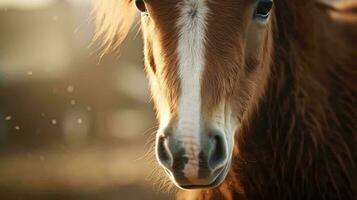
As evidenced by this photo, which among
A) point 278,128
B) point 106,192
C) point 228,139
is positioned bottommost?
point 106,192

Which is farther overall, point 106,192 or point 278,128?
point 106,192

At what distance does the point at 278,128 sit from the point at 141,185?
18.4ft

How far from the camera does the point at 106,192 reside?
845 cm

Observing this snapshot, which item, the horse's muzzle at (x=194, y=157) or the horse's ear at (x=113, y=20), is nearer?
the horse's muzzle at (x=194, y=157)

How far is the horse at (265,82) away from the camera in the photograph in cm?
277

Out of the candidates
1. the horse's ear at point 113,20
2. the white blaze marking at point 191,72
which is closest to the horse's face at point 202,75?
the white blaze marking at point 191,72

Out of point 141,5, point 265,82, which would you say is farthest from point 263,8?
point 141,5

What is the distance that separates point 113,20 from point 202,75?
0.92m

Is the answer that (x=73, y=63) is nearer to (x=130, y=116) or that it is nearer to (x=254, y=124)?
(x=130, y=116)

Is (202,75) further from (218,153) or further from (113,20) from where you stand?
(113,20)

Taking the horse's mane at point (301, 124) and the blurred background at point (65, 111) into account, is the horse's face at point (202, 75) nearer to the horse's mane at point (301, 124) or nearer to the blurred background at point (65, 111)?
the horse's mane at point (301, 124)

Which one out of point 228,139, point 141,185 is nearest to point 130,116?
point 141,185

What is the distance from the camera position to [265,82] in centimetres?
320

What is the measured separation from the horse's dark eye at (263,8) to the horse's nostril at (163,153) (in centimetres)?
65
